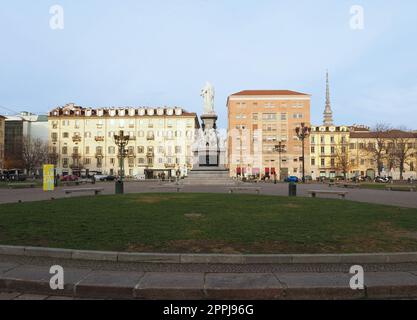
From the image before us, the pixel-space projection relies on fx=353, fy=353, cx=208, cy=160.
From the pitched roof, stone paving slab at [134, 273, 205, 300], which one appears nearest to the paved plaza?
stone paving slab at [134, 273, 205, 300]

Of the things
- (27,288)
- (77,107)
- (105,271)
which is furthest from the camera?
(77,107)

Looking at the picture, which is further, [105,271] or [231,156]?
[231,156]

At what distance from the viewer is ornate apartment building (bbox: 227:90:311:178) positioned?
94688 millimetres

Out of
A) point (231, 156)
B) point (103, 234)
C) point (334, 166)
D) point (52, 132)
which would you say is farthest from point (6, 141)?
point (103, 234)

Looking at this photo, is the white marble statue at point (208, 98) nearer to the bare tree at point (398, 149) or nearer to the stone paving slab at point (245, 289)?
the stone paving slab at point (245, 289)

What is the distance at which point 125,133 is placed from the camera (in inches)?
3435

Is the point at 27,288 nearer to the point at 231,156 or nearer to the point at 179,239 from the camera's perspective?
the point at 179,239

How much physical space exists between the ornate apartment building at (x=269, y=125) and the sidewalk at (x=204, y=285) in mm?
88558

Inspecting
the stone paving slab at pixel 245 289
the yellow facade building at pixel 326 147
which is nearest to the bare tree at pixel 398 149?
the yellow facade building at pixel 326 147

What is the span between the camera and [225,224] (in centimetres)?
1023

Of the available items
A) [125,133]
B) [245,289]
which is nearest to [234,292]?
[245,289]

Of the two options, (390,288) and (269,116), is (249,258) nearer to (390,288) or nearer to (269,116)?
(390,288)

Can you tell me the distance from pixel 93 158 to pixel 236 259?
285 ft

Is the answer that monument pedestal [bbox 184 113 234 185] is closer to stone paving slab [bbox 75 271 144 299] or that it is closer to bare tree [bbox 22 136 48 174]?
stone paving slab [bbox 75 271 144 299]
